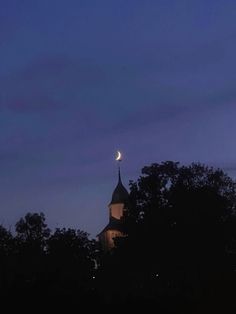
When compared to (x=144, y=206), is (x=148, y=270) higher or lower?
lower

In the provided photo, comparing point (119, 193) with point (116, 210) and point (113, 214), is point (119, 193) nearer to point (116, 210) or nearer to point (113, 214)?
point (116, 210)

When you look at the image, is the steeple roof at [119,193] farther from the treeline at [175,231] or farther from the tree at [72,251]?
the treeline at [175,231]

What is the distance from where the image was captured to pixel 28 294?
24906 millimetres

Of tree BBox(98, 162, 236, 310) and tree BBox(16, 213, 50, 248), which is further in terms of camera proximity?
tree BBox(16, 213, 50, 248)

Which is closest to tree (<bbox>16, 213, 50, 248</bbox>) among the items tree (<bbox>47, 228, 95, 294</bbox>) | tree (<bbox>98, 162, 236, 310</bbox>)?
tree (<bbox>47, 228, 95, 294</bbox>)

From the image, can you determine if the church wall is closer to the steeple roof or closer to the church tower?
the church tower

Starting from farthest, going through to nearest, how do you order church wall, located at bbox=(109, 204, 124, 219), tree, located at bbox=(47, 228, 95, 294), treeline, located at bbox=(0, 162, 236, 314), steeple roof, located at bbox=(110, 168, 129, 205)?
1. steeple roof, located at bbox=(110, 168, 129, 205)
2. church wall, located at bbox=(109, 204, 124, 219)
3. tree, located at bbox=(47, 228, 95, 294)
4. treeline, located at bbox=(0, 162, 236, 314)

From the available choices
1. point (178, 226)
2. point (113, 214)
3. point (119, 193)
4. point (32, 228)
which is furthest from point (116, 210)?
point (178, 226)

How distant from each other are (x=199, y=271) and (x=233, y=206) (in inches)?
299

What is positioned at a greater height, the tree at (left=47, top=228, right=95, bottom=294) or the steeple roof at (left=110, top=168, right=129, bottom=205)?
the steeple roof at (left=110, top=168, right=129, bottom=205)

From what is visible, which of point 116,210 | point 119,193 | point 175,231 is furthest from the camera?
point 119,193

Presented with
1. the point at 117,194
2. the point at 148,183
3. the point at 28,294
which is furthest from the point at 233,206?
the point at 117,194

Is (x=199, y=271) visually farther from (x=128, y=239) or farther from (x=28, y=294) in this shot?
(x=28, y=294)

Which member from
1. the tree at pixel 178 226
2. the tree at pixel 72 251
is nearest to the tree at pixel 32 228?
the tree at pixel 72 251
